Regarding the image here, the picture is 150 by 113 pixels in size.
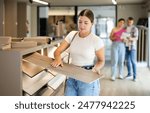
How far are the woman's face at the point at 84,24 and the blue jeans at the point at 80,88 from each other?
396 mm

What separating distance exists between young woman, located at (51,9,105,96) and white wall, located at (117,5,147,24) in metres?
9.78

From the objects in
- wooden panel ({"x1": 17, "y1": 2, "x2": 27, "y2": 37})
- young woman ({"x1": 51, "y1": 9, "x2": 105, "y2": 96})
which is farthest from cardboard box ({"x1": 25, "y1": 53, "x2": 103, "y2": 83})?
wooden panel ({"x1": 17, "y1": 2, "x2": 27, "y2": 37})

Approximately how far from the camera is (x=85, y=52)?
2.42m

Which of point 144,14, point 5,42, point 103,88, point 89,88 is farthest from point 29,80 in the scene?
point 144,14

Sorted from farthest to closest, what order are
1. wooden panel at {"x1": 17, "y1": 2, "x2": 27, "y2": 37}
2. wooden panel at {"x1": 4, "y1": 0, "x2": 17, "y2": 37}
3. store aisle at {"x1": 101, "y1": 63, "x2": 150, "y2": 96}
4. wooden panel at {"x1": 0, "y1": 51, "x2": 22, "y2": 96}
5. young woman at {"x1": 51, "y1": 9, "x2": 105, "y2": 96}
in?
wooden panel at {"x1": 17, "y1": 2, "x2": 27, "y2": 37}
wooden panel at {"x1": 4, "y1": 0, "x2": 17, "y2": 37}
store aisle at {"x1": 101, "y1": 63, "x2": 150, "y2": 96}
wooden panel at {"x1": 0, "y1": 51, "x2": 22, "y2": 96}
young woman at {"x1": 51, "y1": 9, "x2": 105, "y2": 96}

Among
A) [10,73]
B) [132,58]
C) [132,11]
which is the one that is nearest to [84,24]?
[10,73]

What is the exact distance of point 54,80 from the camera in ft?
16.3

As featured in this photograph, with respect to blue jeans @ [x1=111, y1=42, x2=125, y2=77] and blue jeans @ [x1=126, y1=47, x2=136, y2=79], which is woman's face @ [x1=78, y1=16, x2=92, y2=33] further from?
blue jeans @ [x1=126, y1=47, x2=136, y2=79]

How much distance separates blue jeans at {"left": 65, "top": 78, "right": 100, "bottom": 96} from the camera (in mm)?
2451

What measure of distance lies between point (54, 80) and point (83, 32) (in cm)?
260

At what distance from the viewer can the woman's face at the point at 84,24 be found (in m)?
2.39

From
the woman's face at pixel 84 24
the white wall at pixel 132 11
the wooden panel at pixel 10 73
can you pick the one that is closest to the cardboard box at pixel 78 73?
the woman's face at pixel 84 24

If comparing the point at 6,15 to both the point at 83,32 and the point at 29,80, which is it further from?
the point at 83,32

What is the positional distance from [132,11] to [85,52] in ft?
32.8
